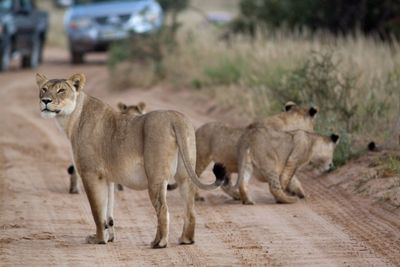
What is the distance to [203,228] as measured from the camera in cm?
820

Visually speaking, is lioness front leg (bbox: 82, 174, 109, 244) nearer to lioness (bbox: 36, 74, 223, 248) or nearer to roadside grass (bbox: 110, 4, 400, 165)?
lioness (bbox: 36, 74, 223, 248)

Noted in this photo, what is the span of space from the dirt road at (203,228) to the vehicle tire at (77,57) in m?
13.2

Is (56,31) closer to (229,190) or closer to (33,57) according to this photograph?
(33,57)

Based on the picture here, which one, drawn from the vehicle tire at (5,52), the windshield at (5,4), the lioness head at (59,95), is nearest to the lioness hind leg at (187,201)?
the lioness head at (59,95)

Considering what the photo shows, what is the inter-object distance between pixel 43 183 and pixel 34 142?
9.39ft

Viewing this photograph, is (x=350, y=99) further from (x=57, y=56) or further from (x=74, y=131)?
(x=57, y=56)

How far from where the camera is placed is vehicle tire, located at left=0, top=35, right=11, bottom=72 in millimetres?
22495

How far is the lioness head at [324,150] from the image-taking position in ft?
32.1

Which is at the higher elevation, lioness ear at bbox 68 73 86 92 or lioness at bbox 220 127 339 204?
lioness ear at bbox 68 73 86 92

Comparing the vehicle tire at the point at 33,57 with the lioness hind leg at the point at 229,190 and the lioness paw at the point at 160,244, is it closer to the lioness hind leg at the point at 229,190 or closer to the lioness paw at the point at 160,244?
the lioness hind leg at the point at 229,190

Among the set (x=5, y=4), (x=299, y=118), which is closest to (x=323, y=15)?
(x=5, y=4)

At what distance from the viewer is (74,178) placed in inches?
394

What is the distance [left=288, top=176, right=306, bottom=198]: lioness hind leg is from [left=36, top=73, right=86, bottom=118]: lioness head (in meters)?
2.51

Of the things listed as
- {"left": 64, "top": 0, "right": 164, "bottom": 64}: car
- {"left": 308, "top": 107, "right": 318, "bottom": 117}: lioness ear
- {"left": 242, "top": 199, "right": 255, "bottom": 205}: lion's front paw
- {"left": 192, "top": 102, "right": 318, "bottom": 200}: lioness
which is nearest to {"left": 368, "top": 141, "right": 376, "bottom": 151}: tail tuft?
{"left": 308, "top": 107, "right": 318, "bottom": 117}: lioness ear
